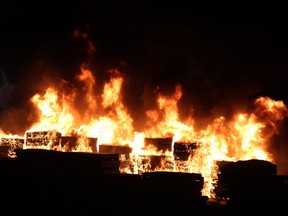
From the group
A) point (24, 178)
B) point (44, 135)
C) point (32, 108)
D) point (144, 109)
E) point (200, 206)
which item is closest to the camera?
point (200, 206)

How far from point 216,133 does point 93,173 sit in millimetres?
7411

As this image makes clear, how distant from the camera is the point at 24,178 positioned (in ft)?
34.9

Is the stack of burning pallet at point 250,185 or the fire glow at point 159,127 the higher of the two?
the fire glow at point 159,127

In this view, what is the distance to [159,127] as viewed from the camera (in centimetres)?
1653

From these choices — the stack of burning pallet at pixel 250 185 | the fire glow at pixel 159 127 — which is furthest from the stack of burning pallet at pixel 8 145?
the stack of burning pallet at pixel 250 185

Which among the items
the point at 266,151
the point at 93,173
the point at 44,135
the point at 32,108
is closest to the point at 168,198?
the point at 93,173

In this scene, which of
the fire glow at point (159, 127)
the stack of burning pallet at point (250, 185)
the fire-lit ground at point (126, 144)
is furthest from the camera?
the fire glow at point (159, 127)

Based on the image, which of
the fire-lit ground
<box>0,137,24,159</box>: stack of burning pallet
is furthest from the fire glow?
<box>0,137,24,159</box>: stack of burning pallet

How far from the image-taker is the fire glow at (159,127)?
43.4 ft

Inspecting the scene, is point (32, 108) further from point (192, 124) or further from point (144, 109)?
point (192, 124)

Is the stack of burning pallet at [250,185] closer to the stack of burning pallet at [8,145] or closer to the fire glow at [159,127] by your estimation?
the fire glow at [159,127]

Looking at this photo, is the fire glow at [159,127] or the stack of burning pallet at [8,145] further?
the stack of burning pallet at [8,145]

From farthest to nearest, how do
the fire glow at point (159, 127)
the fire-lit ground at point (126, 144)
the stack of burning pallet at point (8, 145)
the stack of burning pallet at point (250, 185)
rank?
the stack of burning pallet at point (8, 145)
the fire glow at point (159, 127)
the fire-lit ground at point (126, 144)
the stack of burning pallet at point (250, 185)

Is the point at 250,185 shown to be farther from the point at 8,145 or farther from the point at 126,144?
the point at 8,145
